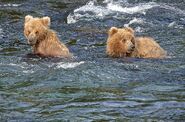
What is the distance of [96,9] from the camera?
19.0m

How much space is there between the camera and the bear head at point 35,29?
12.6m

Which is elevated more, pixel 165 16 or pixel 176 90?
pixel 165 16

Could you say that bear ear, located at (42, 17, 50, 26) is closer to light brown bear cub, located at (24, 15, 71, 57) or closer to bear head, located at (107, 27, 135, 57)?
light brown bear cub, located at (24, 15, 71, 57)

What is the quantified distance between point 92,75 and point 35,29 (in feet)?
8.37

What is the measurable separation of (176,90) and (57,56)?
12.1ft

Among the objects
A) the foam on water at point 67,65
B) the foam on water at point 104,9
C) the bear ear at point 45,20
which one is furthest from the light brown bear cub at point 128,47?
the foam on water at point 104,9

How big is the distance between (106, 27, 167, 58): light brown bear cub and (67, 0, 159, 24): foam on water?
15.0 ft

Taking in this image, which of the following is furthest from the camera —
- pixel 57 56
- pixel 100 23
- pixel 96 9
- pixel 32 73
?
pixel 96 9

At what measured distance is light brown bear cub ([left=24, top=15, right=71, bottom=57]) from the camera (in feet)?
41.6

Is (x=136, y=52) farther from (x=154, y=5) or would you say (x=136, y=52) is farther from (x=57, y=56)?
(x=154, y=5)

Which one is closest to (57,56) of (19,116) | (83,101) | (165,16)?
(83,101)

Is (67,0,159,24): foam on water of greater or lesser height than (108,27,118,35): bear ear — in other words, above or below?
above

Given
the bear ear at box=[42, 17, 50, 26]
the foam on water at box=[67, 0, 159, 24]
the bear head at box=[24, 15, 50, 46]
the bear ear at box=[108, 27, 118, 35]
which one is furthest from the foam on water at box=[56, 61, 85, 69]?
the foam on water at box=[67, 0, 159, 24]

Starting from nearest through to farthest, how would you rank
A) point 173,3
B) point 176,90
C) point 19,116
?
1. point 19,116
2. point 176,90
3. point 173,3
